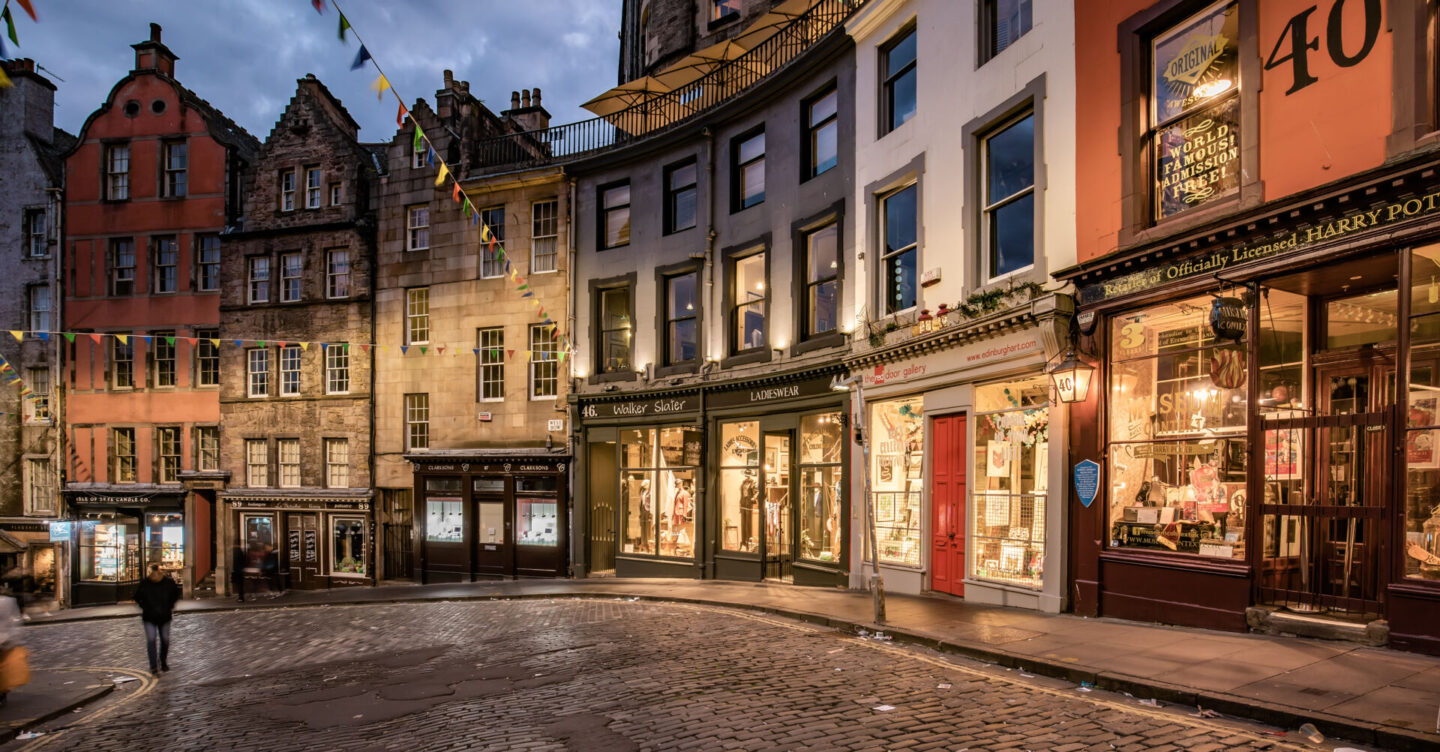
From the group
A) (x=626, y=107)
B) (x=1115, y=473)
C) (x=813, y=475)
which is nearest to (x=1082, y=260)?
(x=1115, y=473)

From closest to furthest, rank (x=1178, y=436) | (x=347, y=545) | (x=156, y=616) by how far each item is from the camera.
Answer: (x=1178, y=436) < (x=156, y=616) < (x=347, y=545)

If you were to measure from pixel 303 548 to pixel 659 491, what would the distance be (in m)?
13.3

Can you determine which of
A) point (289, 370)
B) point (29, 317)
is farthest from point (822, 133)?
point (29, 317)

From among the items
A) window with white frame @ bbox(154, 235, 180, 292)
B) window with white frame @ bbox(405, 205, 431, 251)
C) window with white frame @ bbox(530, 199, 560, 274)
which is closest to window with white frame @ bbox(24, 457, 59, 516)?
window with white frame @ bbox(154, 235, 180, 292)

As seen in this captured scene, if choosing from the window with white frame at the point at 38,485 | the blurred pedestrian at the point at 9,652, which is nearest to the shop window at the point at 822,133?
the blurred pedestrian at the point at 9,652

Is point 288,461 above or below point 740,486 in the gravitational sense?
below

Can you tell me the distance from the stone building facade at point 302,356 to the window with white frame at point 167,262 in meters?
2.54

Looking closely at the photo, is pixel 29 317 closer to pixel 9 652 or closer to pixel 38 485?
pixel 38 485

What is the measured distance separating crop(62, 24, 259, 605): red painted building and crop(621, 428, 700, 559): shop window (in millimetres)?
15735

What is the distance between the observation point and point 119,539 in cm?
3117

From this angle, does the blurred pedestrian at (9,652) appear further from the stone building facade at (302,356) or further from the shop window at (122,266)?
the shop window at (122,266)

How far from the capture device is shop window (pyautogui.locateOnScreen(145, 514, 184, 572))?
100 feet

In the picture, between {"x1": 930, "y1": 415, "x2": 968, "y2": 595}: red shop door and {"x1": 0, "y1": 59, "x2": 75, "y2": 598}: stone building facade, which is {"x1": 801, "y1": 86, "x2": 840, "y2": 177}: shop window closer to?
{"x1": 930, "y1": 415, "x2": 968, "y2": 595}: red shop door

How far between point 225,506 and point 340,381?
19.6 ft
